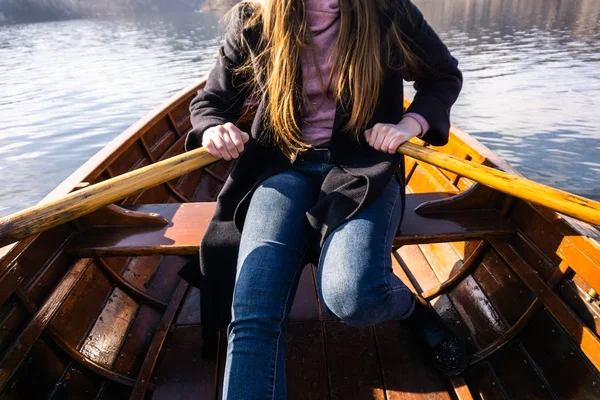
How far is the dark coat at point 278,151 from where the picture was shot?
1.69 meters

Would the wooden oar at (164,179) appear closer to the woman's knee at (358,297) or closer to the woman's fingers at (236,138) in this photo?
the woman's fingers at (236,138)

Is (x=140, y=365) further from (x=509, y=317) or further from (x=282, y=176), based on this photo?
(x=509, y=317)

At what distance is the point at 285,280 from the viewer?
1519mm

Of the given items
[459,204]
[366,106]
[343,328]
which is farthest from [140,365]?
[459,204]

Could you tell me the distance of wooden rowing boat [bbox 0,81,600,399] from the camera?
67.5 inches

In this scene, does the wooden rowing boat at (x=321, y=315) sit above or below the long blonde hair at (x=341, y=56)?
below

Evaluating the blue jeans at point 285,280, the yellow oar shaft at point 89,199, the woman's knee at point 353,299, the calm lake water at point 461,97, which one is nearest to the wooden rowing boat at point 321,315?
the yellow oar shaft at point 89,199

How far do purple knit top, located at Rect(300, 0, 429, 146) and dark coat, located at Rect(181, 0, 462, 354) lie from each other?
61 mm

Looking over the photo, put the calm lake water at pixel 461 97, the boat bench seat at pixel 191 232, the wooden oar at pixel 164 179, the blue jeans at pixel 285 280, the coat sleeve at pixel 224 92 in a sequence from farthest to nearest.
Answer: the calm lake water at pixel 461 97, the boat bench seat at pixel 191 232, the coat sleeve at pixel 224 92, the wooden oar at pixel 164 179, the blue jeans at pixel 285 280

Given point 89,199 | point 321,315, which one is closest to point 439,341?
point 321,315

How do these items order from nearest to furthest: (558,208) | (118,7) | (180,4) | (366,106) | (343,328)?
(558,208)
(366,106)
(343,328)
(118,7)
(180,4)

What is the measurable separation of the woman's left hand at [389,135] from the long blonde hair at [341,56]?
6 centimetres

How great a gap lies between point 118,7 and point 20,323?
79062 millimetres

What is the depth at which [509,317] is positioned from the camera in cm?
209
